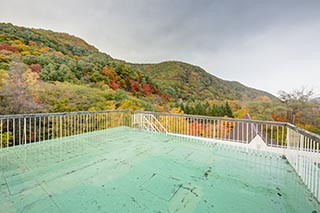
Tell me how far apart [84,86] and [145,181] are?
13.2 metres

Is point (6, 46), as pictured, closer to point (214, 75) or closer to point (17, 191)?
point (17, 191)

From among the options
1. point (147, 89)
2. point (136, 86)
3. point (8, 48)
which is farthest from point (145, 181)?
point (147, 89)

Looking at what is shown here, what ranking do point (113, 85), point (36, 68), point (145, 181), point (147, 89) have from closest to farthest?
point (145, 181)
point (36, 68)
point (113, 85)
point (147, 89)

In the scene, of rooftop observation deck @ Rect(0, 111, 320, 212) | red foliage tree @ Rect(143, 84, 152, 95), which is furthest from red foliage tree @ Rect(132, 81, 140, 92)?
rooftop observation deck @ Rect(0, 111, 320, 212)

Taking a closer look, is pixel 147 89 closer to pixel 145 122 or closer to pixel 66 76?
pixel 66 76

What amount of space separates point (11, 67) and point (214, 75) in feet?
106

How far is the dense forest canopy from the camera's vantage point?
8961mm

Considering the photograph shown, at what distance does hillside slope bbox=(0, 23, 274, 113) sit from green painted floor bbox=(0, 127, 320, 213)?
814cm

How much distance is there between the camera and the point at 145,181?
1.85 metres

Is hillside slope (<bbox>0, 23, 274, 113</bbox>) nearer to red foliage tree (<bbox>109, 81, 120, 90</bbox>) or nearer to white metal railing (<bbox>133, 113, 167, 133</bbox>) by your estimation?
red foliage tree (<bbox>109, 81, 120, 90</bbox>)

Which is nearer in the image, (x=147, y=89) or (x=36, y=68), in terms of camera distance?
(x=36, y=68)

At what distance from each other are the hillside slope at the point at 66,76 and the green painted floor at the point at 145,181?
814 centimetres

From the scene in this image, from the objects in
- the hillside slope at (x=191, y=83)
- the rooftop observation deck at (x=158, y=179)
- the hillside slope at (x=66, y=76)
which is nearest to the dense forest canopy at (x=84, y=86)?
the hillside slope at (x=66, y=76)

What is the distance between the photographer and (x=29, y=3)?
7.47m
